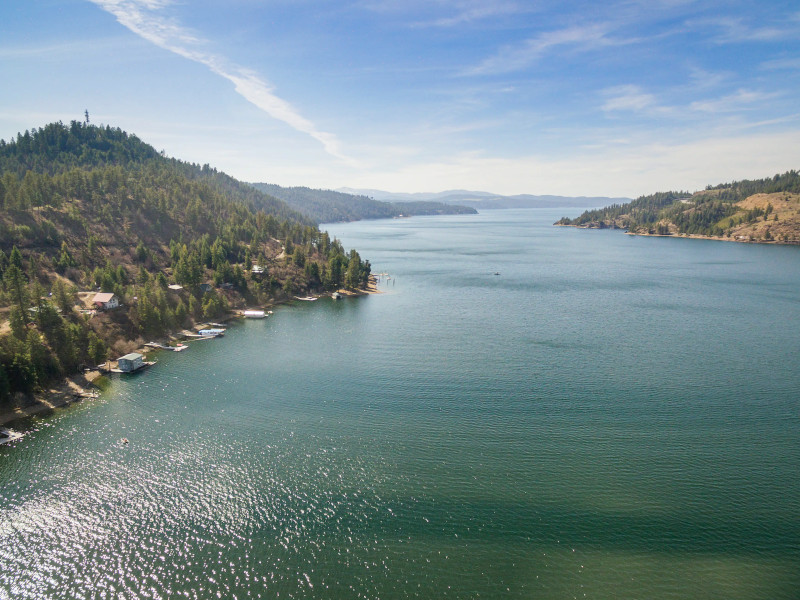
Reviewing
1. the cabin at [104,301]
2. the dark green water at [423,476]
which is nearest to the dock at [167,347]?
the dark green water at [423,476]

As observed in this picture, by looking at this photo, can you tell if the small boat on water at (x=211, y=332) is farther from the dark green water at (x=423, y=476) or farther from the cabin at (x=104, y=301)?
the cabin at (x=104, y=301)

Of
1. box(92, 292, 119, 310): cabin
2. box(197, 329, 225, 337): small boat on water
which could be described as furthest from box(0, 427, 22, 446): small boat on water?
box(197, 329, 225, 337): small boat on water

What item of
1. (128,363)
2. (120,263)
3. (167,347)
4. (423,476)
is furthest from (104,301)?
(423,476)

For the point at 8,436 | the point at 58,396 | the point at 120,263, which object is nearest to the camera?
the point at 8,436

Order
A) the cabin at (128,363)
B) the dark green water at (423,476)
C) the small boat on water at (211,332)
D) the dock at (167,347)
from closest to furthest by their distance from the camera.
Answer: the dark green water at (423,476) → the cabin at (128,363) → the dock at (167,347) → the small boat on water at (211,332)

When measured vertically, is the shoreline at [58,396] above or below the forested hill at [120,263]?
below

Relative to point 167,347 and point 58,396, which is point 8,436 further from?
point 167,347

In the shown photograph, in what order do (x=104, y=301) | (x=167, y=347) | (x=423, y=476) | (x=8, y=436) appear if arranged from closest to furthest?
(x=423, y=476)
(x=8, y=436)
(x=104, y=301)
(x=167, y=347)
